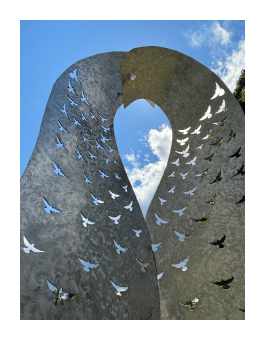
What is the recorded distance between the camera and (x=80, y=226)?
3.81 m

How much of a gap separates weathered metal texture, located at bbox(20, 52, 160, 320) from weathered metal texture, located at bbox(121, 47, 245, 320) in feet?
1.82

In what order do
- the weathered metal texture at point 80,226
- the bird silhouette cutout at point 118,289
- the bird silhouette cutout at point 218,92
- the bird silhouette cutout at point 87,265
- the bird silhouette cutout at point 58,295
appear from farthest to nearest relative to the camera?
the bird silhouette cutout at point 218,92
the bird silhouette cutout at point 118,289
the bird silhouette cutout at point 87,265
the weathered metal texture at point 80,226
the bird silhouette cutout at point 58,295

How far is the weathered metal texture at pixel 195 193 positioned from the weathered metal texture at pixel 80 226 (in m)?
0.55

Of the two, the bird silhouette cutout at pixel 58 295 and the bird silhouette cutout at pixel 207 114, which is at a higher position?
the bird silhouette cutout at pixel 207 114

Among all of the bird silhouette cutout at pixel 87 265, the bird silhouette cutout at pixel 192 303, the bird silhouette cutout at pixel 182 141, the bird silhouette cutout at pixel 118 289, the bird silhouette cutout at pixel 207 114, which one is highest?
the bird silhouette cutout at pixel 207 114

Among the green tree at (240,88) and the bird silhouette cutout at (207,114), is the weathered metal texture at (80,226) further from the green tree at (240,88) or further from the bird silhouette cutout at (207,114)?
the green tree at (240,88)

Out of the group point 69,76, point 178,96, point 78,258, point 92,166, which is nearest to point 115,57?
point 69,76

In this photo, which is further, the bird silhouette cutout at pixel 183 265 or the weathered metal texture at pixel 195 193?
the bird silhouette cutout at pixel 183 265

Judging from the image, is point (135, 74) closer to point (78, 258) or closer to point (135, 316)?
point (78, 258)

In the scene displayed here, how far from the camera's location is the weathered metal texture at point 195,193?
171 inches

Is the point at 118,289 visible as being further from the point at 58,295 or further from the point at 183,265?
the point at 183,265

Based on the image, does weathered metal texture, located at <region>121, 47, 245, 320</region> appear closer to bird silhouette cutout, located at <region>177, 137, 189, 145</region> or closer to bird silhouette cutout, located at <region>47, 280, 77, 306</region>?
bird silhouette cutout, located at <region>177, 137, 189, 145</region>

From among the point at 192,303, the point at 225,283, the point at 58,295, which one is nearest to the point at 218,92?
the point at 225,283

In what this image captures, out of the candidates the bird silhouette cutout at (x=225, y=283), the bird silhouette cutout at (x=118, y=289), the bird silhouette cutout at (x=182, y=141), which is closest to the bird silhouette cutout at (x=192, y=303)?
the bird silhouette cutout at (x=225, y=283)
